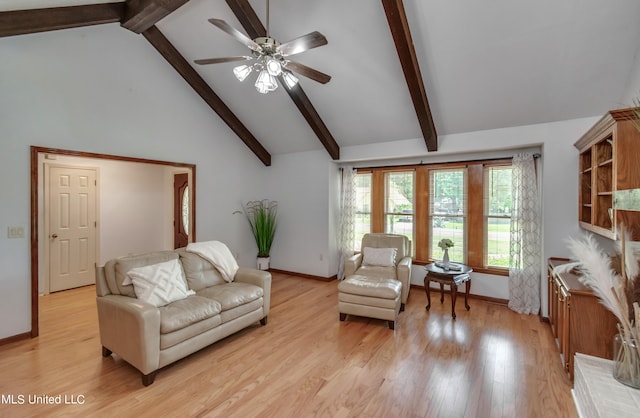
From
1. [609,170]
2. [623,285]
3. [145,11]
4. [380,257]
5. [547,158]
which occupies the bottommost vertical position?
[380,257]

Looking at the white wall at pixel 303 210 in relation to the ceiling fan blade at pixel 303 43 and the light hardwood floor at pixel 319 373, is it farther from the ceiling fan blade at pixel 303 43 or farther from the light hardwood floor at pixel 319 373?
the ceiling fan blade at pixel 303 43

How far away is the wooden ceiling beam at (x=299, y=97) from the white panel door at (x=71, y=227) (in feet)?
12.1

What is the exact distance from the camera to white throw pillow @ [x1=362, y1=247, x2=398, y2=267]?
418 cm

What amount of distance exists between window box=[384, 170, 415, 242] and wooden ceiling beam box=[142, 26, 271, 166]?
254 centimetres

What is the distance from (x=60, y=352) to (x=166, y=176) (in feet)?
12.8

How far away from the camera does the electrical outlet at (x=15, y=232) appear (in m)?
2.95

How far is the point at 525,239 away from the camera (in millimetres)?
3820

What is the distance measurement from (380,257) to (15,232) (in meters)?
4.24

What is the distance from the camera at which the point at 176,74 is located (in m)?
4.34

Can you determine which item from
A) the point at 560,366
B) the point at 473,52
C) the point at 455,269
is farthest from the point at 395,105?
the point at 560,366

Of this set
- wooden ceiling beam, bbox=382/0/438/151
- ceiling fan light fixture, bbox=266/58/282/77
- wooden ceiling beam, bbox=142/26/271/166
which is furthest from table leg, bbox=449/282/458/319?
wooden ceiling beam, bbox=142/26/271/166

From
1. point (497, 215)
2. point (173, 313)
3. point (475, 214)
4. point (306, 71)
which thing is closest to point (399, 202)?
point (475, 214)

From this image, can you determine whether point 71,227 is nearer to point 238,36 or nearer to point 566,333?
point 238,36

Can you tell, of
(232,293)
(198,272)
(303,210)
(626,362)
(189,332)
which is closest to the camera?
(626,362)
